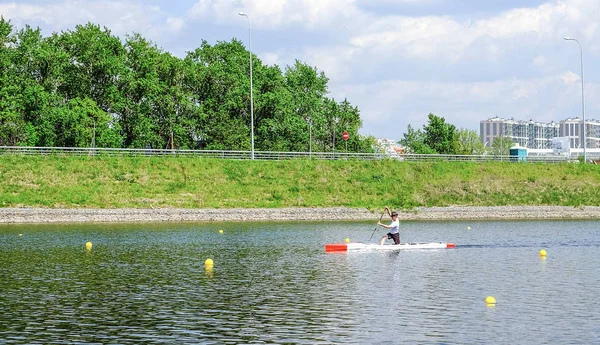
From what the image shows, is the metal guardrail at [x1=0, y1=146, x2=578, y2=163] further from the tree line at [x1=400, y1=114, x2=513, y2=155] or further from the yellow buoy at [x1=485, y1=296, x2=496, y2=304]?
the yellow buoy at [x1=485, y1=296, x2=496, y2=304]

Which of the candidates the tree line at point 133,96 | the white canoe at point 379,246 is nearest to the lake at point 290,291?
the white canoe at point 379,246

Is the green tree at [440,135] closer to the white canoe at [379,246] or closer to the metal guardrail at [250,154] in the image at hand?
the metal guardrail at [250,154]

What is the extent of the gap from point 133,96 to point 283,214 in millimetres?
38525

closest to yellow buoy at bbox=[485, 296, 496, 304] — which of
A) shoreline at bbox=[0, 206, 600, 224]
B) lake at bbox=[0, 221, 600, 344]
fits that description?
lake at bbox=[0, 221, 600, 344]

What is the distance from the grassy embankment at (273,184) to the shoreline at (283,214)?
274 centimetres

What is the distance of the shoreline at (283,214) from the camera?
69.4 metres

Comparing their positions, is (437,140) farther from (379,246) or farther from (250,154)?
(379,246)

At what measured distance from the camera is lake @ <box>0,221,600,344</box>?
2348 centimetres

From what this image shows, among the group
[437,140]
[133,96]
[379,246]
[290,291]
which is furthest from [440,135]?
[290,291]

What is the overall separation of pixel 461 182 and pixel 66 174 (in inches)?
1643

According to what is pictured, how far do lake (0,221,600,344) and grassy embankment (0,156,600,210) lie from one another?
70.9 feet

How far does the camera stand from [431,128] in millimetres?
137000

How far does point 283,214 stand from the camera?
245 ft

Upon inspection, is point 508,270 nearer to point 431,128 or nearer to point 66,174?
point 66,174
